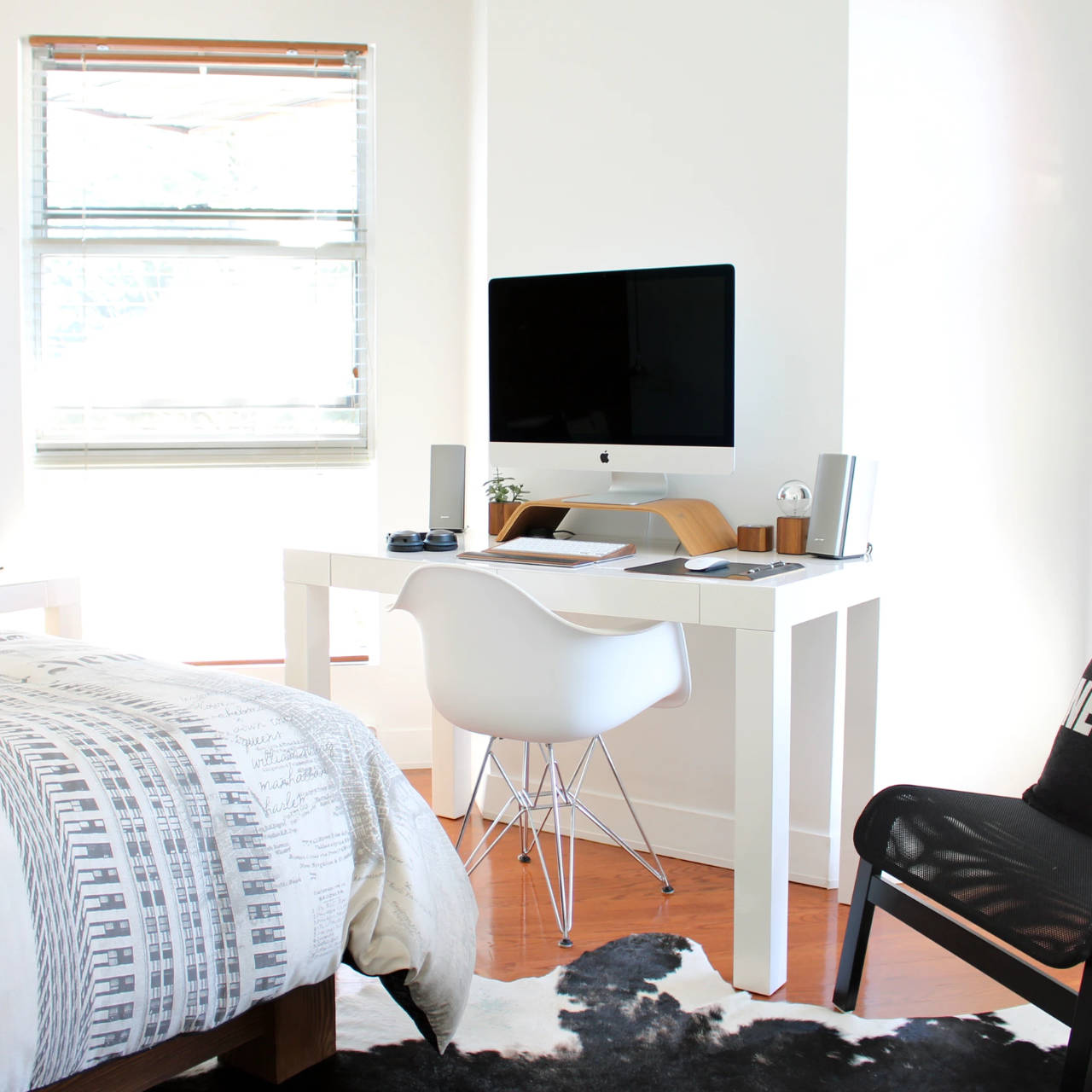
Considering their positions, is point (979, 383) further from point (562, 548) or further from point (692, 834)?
point (692, 834)

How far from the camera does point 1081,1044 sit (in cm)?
152

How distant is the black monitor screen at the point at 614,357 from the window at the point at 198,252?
3.13ft

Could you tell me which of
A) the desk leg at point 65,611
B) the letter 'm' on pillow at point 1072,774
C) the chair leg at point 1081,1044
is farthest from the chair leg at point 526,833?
the desk leg at point 65,611

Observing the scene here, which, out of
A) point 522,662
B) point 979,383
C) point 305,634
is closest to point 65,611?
point 305,634

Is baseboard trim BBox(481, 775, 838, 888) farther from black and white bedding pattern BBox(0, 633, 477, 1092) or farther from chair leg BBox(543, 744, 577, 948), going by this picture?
black and white bedding pattern BBox(0, 633, 477, 1092)

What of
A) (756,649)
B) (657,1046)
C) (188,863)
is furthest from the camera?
(756,649)

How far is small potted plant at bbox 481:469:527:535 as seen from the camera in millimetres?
3006

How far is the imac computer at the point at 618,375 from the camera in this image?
8.45 feet

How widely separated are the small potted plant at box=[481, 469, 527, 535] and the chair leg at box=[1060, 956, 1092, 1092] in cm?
178

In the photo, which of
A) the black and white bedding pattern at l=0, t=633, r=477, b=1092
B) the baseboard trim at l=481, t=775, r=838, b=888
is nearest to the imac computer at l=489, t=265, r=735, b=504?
the baseboard trim at l=481, t=775, r=838, b=888

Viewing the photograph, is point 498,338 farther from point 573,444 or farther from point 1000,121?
point 1000,121

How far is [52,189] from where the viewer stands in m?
3.55

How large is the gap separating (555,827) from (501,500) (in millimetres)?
877

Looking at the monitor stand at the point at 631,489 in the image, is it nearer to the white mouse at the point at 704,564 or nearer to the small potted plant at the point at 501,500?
the small potted plant at the point at 501,500
